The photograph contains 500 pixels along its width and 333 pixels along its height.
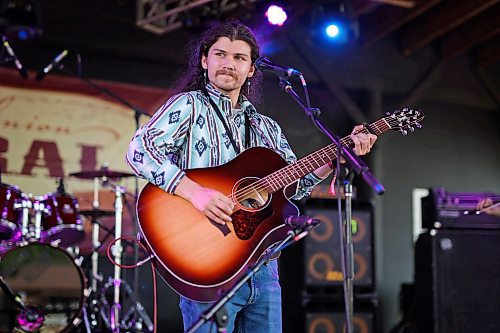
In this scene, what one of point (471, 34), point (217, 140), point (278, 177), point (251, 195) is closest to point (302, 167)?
point (278, 177)

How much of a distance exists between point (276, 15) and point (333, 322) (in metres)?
2.72

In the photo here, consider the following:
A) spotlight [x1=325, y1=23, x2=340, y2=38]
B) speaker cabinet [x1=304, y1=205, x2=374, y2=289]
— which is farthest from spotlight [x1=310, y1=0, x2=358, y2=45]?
speaker cabinet [x1=304, y1=205, x2=374, y2=289]

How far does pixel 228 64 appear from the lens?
9.59 feet

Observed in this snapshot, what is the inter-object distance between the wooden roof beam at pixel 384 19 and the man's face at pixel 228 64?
17.3ft

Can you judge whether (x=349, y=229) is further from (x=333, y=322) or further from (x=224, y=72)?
(x=333, y=322)

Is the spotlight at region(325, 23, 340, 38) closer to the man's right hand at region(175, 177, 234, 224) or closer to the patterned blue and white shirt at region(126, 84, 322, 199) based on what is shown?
the patterned blue and white shirt at region(126, 84, 322, 199)

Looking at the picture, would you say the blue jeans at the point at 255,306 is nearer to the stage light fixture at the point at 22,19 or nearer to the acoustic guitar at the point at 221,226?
the acoustic guitar at the point at 221,226

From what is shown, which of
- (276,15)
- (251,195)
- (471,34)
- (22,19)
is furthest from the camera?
(471,34)

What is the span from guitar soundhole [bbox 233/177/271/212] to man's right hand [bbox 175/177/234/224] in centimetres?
10

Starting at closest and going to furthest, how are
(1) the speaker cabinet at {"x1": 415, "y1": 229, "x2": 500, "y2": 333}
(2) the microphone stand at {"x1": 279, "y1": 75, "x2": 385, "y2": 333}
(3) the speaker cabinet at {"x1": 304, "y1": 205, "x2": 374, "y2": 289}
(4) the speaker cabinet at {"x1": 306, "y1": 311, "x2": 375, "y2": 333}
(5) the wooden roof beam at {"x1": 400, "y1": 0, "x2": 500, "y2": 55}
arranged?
1. (2) the microphone stand at {"x1": 279, "y1": 75, "x2": 385, "y2": 333}
2. (1) the speaker cabinet at {"x1": 415, "y1": 229, "x2": 500, "y2": 333}
3. (4) the speaker cabinet at {"x1": 306, "y1": 311, "x2": 375, "y2": 333}
4. (3) the speaker cabinet at {"x1": 304, "y1": 205, "x2": 374, "y2": 289}
5. (5) the wooden roof beam at {"x1": 400, "y1": 0, "x2": 500, "y2": 55}

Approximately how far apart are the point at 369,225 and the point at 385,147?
2663mm

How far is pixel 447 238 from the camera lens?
558 cm

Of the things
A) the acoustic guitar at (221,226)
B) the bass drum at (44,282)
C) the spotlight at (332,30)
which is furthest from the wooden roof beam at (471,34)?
the acoustic guitar at (221,226)

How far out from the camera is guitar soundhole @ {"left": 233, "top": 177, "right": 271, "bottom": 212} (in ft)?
9.21
